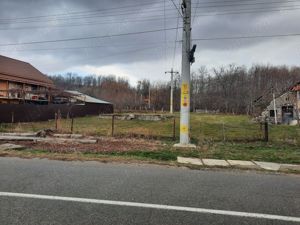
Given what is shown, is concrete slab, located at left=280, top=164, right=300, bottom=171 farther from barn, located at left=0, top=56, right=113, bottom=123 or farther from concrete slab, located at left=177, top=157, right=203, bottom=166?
barn, located at left=0, top=56, right=113, bottom=123

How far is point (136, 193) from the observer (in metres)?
4.73

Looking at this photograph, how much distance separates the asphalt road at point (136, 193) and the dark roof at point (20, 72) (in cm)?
2915

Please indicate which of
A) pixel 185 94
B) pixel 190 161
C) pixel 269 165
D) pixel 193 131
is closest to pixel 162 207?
pixel 190 161

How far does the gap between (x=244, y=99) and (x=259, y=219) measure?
71.8 m

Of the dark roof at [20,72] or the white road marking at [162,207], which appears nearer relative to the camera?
the white road marking at [162,207]

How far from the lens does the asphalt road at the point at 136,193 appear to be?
3686mm

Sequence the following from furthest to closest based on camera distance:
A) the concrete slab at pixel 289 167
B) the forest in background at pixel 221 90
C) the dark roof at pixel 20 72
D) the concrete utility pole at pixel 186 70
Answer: the forest in background at pixel 221 90
the dark roof at pixel 20 72
the concrete utility pole at pixel 186 70
the concrete slab at pixel 289 167

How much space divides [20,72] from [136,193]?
117ft

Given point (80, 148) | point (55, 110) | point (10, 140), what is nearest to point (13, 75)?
point (55, 110)

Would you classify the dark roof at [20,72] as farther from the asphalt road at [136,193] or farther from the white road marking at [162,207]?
the white road marking at [162,207]

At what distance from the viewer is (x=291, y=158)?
9.09m

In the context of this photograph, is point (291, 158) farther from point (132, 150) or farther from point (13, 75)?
point (13, 75)

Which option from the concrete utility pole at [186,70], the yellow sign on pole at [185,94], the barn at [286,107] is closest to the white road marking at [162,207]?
the concrete utility pole at [186,70]

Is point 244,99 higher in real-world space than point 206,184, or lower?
higher
